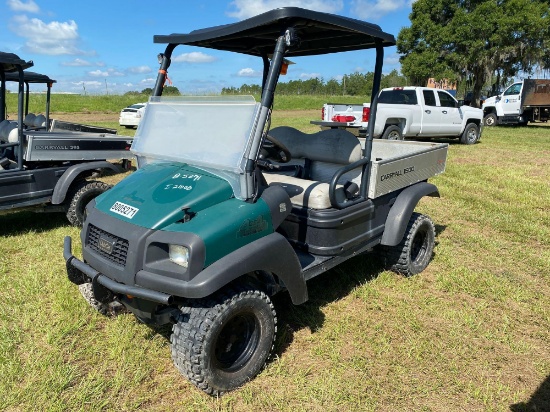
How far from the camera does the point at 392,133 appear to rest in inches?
445

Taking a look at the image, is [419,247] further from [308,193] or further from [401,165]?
[308,193]

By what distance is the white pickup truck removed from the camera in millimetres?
11055

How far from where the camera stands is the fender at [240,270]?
2.16 metres

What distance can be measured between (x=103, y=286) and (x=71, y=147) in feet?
11.3

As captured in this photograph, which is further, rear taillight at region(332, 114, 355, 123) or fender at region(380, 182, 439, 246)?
rear taillight at region(332, 114, 355, 123)

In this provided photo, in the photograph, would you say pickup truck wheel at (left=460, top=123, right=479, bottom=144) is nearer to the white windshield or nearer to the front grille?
the white windshield

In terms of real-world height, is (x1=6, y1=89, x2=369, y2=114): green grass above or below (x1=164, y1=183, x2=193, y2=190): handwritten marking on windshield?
above

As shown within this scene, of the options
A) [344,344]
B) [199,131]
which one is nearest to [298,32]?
[199,131]

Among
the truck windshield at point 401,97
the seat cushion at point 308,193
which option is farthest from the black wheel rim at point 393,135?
the seat cushion at point 308,193

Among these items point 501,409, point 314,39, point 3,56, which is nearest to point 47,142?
point 3,56

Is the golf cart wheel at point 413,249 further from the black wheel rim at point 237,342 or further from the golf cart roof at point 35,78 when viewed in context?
the golf cart roof at point 35,78

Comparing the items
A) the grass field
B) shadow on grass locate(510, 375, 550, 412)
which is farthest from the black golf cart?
shadow on grass locate(510, 375, 550, 412)

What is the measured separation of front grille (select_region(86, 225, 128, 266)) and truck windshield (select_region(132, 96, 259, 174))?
675mm

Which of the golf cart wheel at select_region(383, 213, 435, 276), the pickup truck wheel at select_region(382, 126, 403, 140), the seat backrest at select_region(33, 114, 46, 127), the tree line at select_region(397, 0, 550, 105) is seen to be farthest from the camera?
the tree line at select_region(397, 0, 550, 105)
